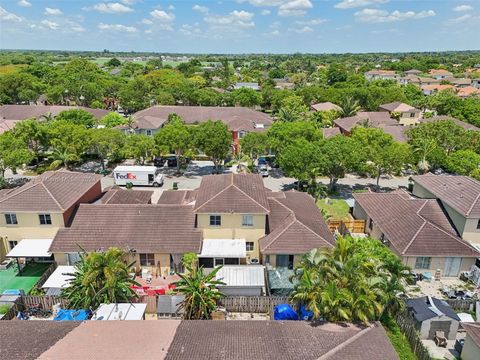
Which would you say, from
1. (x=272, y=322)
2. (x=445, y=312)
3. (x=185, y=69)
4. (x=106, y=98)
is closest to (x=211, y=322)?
(x=272, y=322)

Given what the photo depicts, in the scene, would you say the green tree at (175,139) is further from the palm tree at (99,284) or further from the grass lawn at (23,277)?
the palm tree at (99,284)

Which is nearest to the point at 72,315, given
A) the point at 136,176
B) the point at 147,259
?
the point at 147,259

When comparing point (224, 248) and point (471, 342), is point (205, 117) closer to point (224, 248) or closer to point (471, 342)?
point (224, 248)

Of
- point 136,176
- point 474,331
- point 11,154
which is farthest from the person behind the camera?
point 136,176

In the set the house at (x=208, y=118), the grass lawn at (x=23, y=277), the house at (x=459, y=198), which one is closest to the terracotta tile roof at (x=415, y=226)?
the house at (x=459, y=198)

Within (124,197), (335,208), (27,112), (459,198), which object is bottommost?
(335,208)

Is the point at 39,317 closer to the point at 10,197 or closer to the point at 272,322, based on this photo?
the point at 10,197
